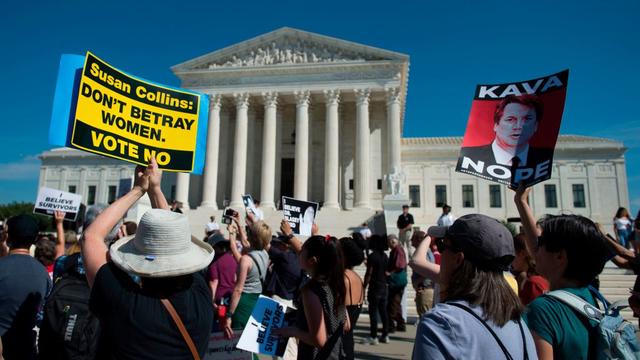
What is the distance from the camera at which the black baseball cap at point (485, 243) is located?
2150 mm

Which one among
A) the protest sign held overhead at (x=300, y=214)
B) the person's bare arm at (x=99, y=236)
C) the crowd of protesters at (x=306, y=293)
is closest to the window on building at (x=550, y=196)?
the protest sign held overhead at (x=300, y=214)

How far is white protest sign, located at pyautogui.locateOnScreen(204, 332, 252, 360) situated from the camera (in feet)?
15.6

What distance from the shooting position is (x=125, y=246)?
99.2 inches

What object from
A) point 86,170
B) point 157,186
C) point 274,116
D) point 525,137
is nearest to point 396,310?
point 525,137

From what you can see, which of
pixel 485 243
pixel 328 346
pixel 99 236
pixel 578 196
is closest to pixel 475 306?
pixel 485 243

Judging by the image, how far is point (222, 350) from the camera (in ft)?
15.8

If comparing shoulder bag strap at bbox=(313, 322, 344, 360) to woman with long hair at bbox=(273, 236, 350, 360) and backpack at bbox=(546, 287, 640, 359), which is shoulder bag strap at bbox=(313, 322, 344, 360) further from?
backpack at bbox=(546, 287, 640, 359)

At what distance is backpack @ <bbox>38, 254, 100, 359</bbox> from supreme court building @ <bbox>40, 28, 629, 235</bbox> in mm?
27452

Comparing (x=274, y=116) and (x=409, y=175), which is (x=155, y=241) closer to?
(x=274, y=116)

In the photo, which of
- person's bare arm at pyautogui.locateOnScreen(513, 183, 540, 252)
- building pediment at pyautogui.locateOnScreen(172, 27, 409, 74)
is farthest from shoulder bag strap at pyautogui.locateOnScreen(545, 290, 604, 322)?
building pediment at pyautogui.locateOnScreen(172, 27, 409, 74)

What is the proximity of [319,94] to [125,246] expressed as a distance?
35.0 m

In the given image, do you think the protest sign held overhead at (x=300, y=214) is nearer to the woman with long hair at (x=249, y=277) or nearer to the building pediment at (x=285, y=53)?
the woman with long hair at (x=249, y=277)

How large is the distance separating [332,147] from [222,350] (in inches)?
1203

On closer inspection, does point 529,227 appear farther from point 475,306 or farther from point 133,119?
point 133,119
